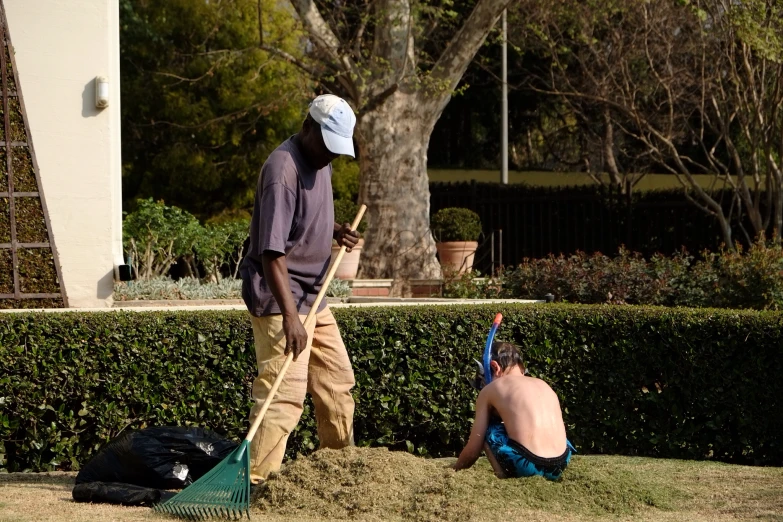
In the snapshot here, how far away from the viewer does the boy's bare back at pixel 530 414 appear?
5340mm

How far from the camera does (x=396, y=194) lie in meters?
15.2

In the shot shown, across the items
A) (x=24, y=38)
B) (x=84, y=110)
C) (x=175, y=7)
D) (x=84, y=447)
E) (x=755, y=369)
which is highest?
(x=175, y=7)

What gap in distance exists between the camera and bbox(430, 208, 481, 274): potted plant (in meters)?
16.7

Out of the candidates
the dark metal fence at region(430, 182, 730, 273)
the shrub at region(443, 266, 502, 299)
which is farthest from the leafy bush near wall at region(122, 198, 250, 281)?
the dark metal fence at region(430, 182, 730, 273)

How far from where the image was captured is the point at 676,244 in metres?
20.2

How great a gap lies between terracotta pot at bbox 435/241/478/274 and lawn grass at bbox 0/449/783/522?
11.0m

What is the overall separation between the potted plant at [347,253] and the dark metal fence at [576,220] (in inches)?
198

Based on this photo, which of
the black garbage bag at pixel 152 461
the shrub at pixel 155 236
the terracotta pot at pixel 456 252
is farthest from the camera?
the terracotta pot at pixel 456 252

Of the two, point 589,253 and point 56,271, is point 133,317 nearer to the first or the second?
point 56,271

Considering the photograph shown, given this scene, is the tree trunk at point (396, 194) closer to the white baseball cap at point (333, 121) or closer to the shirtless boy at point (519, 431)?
the shirtless boy at point (519, 431)

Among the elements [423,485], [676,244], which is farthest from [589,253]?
[423,485]

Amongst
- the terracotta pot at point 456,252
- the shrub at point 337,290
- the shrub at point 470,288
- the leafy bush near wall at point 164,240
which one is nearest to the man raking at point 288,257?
the shrub at point 337,290

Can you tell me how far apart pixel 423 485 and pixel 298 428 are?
200 centimetres

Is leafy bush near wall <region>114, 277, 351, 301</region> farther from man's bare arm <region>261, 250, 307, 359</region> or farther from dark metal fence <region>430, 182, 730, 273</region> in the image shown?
dark metal fence <region>430, 182, 730, 273</region>
